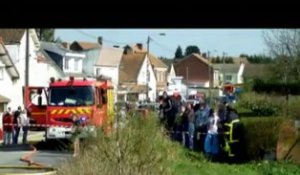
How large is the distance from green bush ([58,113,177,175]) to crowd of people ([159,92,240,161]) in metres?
5.95

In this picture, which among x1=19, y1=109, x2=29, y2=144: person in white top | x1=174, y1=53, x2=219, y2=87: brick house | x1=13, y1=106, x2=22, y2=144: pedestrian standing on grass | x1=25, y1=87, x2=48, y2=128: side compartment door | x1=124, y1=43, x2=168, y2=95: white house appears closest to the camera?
x1=25, y1=87, x2=48, y2=128: side compartment door

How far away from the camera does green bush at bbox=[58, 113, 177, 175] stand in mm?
14922

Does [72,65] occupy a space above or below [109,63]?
below

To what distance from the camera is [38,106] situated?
91.2 ft

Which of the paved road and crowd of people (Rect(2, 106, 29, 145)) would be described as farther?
crowd of people (Rect(2, 106, 29, 145))

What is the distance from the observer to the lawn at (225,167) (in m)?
20.4

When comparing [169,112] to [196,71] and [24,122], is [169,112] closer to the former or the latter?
[24,122]

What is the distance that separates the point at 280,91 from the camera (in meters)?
50.8

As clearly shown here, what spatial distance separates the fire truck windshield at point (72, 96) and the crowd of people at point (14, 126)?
505 cm

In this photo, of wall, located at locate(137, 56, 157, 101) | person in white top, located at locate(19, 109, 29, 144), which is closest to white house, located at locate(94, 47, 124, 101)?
wall, located at locate(137, 56, 157, 101)

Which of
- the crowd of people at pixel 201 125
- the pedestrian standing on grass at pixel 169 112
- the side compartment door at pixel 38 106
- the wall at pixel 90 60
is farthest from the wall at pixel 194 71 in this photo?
the crowd of people at pixel 201 125

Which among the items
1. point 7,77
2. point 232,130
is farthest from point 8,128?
point 7,77

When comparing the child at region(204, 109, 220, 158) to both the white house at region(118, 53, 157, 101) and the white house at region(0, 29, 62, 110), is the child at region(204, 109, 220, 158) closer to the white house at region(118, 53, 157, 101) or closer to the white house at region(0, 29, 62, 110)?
the white house at region(0, 29, 62, 110)

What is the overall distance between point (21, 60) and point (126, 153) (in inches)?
1866
